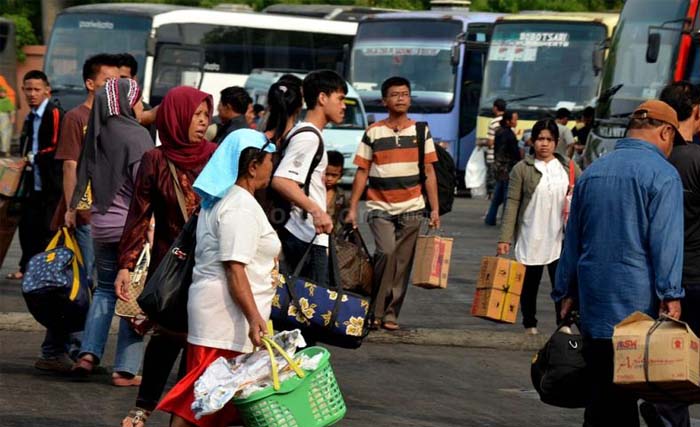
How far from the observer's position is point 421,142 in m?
11.1

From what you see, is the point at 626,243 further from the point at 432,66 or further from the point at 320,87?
the point at 432,66

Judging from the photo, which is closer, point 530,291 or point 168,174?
point 168,174

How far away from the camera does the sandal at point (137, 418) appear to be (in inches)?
265

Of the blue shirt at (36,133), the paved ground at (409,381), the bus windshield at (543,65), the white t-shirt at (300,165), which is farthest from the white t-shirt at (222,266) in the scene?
the bus windshield at (543,65)

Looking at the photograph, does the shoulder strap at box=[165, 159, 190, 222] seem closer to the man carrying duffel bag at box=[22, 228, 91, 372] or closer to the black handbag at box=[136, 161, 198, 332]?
the black handbag at box=[136, 161, 198, 332]

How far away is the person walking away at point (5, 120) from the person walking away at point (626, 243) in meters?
29.8

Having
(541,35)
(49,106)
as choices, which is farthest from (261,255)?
(541,35)

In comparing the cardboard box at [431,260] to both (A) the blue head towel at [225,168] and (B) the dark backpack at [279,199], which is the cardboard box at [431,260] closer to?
(B) the dark backpack at [279,199]

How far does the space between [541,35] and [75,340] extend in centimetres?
2209

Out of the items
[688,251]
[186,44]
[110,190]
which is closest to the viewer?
[688,251]

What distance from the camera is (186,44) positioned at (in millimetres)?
33312

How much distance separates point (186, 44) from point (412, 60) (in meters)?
4.87

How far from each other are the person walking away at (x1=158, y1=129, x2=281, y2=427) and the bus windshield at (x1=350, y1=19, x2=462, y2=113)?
25.6 metres

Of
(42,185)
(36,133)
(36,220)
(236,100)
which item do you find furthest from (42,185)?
(236,100)
